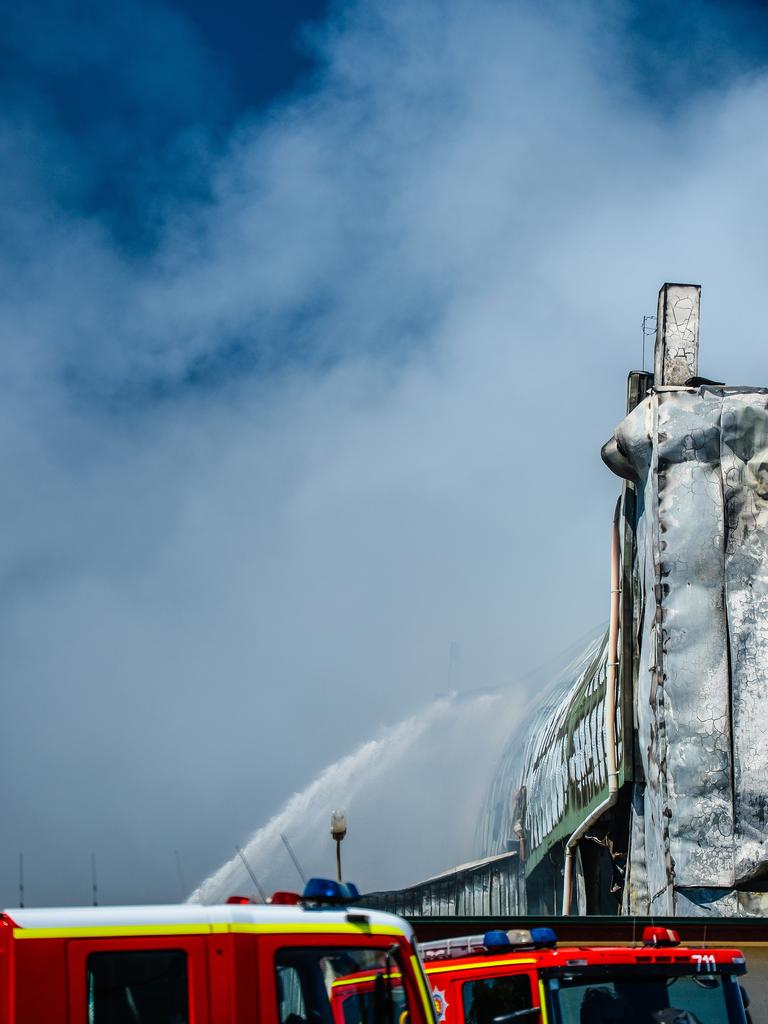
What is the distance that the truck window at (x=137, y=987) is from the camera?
6.91 m

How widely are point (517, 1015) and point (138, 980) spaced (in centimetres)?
329

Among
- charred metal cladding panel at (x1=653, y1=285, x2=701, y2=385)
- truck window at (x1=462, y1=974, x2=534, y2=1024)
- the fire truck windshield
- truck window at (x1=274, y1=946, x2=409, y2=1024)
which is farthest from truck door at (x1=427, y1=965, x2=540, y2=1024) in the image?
charred metal cladding panel at (x1=653, y1=285, x2=701, y2=385)

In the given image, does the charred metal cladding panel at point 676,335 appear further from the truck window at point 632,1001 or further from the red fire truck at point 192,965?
the red fire truck at point 192,965

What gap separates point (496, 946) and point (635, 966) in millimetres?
1011

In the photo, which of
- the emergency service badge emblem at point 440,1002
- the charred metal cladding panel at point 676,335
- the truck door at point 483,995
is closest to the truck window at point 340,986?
the truck door at point 483,995

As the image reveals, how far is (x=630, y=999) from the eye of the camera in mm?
9664

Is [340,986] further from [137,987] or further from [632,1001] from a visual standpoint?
[632,1001]

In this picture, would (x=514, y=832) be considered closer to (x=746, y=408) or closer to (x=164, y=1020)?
(x=746, y=408)

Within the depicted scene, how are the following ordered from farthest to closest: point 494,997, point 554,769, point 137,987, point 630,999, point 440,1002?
point 554,769
point 440,1002
point 494,997
point 630,999
point 137,987

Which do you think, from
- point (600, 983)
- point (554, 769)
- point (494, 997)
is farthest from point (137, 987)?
point (554, 769)

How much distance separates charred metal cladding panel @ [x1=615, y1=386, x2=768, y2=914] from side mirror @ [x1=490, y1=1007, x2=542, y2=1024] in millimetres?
10438

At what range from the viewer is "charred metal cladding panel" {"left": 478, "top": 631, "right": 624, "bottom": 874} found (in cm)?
2516

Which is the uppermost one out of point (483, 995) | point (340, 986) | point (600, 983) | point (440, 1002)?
point (340, 986)

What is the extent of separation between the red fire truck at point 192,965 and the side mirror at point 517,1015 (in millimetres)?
1793
